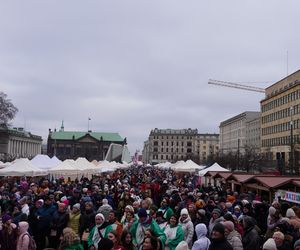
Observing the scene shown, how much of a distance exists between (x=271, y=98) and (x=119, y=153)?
3497 cm

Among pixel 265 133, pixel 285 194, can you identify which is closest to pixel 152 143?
pixel 265 133

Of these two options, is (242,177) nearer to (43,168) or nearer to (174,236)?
(43,168)

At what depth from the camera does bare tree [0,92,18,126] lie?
70000mm

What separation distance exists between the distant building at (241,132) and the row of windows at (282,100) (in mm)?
12882

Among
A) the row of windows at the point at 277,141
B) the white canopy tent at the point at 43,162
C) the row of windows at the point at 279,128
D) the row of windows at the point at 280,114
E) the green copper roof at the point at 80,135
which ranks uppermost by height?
the green copper roof at the point at 80,135

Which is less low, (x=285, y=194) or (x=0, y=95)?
(x=0, y=95)

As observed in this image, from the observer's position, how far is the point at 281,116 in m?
83.2

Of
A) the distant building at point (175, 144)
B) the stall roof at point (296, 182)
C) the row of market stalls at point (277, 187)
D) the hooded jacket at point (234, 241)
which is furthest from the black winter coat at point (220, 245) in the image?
the distant building at point (175, 144)

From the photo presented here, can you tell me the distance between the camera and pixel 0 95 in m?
69.8

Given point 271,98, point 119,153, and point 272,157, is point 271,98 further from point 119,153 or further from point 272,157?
point 119,153

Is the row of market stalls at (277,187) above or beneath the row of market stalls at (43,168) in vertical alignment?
beneath

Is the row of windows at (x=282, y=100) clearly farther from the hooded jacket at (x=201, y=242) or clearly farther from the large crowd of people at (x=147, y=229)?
the hooded jacket at (x=201, y=242)

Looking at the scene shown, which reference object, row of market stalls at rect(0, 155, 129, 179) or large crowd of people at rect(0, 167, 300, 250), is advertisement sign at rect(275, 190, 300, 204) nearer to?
large crowd of people at rect(0, 167, 300, 250)

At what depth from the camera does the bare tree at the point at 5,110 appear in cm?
7000
